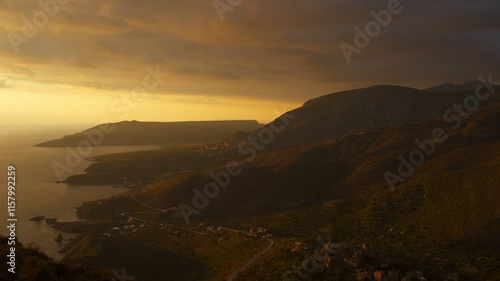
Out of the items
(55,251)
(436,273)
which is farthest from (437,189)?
(55,251)

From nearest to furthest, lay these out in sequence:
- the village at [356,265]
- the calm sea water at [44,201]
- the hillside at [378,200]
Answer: the village at [356,265] < the hillside at [378,200] < the calm sea water at [44,201]

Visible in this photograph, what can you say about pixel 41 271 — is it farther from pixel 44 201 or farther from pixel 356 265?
pixel 44 201

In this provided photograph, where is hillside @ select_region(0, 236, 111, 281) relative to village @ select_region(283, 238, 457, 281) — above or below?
above

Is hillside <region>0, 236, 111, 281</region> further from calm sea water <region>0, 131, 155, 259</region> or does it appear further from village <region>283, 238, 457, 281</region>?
calm sea water <region>0, 131, 155, 259</region>

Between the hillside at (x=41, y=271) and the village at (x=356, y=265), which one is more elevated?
the hillside at (x=41, y=271)

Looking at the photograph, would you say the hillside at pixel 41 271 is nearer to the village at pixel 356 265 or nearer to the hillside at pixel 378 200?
the village at pixel 356 265

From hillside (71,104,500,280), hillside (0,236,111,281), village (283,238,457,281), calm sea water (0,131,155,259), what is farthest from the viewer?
calm sea water (0,131,155,259)

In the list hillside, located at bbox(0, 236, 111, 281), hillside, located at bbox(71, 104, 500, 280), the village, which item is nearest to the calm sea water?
hillside, located at bbox(71, 104, 500, 280)

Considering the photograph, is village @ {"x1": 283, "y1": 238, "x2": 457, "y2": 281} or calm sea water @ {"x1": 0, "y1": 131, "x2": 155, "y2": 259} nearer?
village @ {"x1": 283, "y1": 238, "x2": 457, "y2": 281}

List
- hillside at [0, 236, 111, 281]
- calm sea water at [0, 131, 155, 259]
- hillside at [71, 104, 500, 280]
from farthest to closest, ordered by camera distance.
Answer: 1. calm sea water at [0, 131, 155, 259]
2. hillside at [71, 104, 500, 280]
3. hillside at [0, 236, 111, 281]

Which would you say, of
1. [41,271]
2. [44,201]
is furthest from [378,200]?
[44,201]

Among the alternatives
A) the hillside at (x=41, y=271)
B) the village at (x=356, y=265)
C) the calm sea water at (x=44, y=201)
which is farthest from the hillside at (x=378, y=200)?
the hillside at (x=41, y=271)
